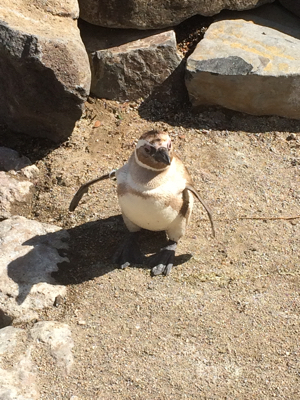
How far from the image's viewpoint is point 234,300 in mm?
3240

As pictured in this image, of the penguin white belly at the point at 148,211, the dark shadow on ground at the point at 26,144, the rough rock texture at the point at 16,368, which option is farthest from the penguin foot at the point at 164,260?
the dark shadow on ground at the point at 26,144

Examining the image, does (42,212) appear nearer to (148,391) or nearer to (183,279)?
(183,279)

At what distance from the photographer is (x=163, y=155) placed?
3139mm

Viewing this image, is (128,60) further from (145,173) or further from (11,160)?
(145,173)

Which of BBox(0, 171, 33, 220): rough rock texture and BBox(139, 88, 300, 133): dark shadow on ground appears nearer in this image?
BBox(0, 171, 33, 220): rough rock texture

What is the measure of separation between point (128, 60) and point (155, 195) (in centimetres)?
183

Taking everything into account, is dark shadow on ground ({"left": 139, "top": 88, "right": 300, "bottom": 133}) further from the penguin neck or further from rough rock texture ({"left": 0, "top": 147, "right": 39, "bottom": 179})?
the penguin neck

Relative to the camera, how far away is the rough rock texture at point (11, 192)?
13.0 ft

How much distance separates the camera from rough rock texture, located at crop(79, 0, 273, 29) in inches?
179

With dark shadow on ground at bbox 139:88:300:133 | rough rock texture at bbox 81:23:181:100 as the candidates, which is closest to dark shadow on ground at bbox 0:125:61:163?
rough rock texture at bbox 81:23:181:100

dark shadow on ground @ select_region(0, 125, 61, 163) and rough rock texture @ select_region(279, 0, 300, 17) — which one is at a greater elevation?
rough rock texture @ select_region(279, 0, 300, 17)

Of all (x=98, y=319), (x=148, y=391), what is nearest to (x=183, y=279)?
(x=98, y=319)

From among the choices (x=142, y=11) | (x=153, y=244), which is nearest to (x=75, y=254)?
(x=153, y=244)

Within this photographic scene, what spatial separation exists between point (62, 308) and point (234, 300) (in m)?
0.96
